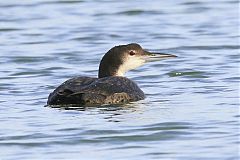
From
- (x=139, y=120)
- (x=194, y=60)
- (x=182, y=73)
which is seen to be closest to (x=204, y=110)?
(x=139, y=120)

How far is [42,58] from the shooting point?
18.8 metres

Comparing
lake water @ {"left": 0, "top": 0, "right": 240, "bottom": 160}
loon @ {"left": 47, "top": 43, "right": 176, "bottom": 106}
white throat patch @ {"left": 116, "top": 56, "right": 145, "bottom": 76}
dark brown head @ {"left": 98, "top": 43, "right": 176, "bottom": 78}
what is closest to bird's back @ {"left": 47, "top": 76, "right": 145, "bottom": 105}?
loon @ {"left": 47, "top": 43, "right": 176, "bottom": 106}

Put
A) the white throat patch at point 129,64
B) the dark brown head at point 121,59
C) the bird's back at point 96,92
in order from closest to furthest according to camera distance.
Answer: the bird's back at point 96,92, the dark brown head at point 121,59, the white throat patch at point 129,64

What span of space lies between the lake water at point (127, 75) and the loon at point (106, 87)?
0.16 metres

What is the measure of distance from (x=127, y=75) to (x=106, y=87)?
3.05 metres

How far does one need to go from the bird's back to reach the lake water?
155 mm

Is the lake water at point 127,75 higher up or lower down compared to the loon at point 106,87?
lower down

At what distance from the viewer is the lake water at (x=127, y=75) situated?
12.1m

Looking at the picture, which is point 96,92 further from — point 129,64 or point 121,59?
point 129,64

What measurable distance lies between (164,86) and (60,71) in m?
2.17

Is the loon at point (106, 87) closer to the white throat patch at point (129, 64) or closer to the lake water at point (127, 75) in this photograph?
the white throat patch at point (129, 64)

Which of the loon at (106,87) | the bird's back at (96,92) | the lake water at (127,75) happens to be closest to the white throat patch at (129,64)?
the loon at (106,87)

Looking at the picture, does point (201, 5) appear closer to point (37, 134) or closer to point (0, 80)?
point (0, 80)

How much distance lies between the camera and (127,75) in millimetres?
17469
